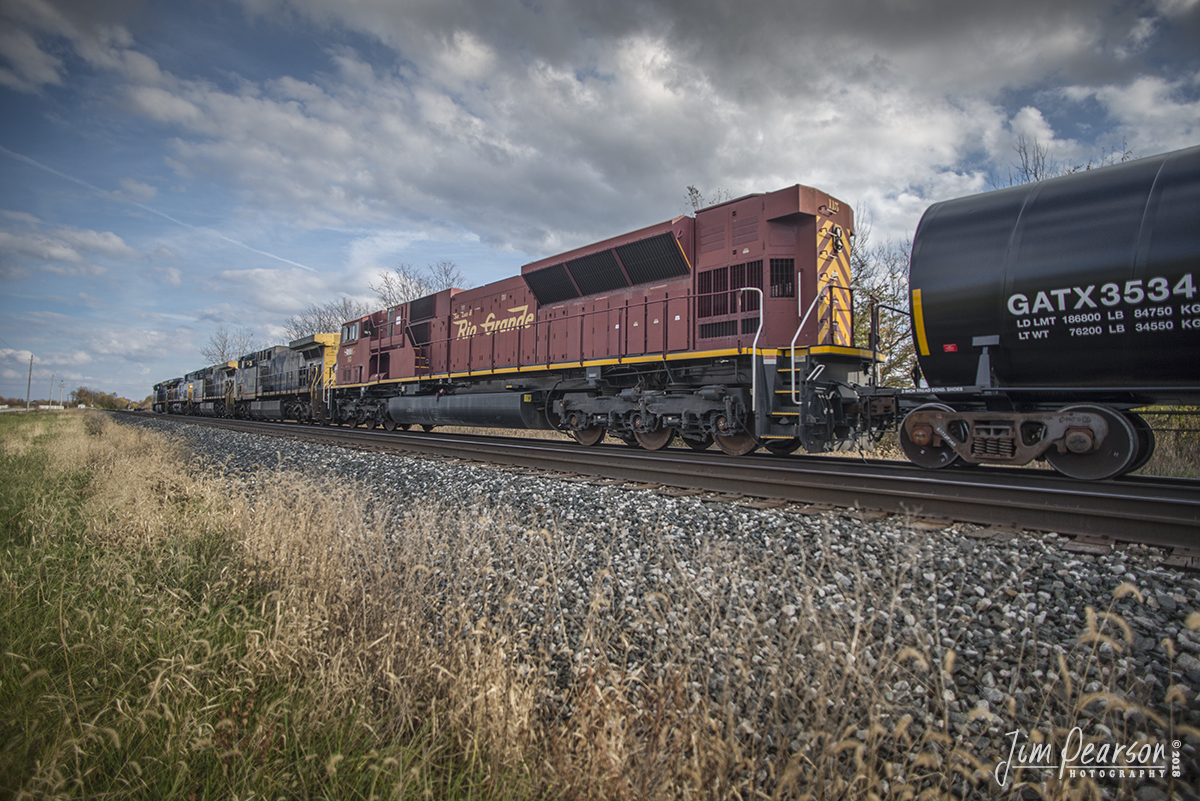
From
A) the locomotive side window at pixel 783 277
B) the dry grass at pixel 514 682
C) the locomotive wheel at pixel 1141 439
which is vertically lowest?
the dry grass at pixel 514 682

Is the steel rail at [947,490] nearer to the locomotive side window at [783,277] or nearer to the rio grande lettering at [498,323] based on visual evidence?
the locomotive side window at [783,277]

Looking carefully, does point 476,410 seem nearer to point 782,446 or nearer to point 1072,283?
point 782,446

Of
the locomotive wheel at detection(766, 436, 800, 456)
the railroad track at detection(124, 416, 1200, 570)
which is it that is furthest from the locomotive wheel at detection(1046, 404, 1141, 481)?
the locomotive wheel at detection(766, 436, 800, 456)

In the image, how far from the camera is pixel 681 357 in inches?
372

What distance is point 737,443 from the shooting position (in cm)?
933

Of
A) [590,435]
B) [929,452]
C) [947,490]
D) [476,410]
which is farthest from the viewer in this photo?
[476,410]

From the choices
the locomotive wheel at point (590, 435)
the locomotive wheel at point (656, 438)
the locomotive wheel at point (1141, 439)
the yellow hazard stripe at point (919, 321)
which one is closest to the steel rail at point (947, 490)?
the locomotive wheel at point (1141, 439)

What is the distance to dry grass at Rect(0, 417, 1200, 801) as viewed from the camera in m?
2.17

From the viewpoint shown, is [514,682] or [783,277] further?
[783,277]

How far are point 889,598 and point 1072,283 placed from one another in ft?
14.5

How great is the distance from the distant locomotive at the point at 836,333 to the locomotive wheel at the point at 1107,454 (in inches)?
0.8

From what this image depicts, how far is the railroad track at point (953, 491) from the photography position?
402 cm

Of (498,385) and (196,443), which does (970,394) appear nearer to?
(498,385)

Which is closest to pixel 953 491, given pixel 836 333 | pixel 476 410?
pixel 836 333
